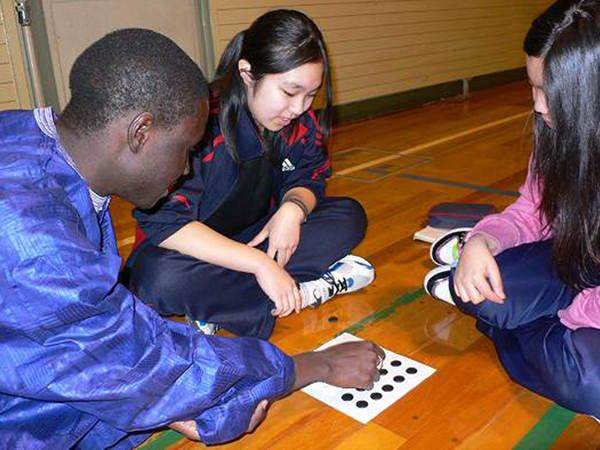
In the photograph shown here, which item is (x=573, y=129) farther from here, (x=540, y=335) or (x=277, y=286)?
(x=277, y=286)

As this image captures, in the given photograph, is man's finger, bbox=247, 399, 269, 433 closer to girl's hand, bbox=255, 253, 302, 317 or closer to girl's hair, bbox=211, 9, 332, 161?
girl's hand, bbox=255, 253, 302, 317

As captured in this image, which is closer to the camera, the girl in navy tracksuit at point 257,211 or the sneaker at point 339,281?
the girl in navy tracksuit at point 257,211

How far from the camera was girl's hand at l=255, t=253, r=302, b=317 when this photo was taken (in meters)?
1.59

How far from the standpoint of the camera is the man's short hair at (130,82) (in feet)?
3.14

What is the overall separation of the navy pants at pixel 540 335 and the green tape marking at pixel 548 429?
Result: 3 cm

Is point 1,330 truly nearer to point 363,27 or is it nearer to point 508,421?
point 508,421

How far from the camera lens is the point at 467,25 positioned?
6.11 metres

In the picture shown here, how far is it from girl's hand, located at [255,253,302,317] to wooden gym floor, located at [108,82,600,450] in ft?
0.47

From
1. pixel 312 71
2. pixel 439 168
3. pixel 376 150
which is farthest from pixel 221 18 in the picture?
pixel 312 71

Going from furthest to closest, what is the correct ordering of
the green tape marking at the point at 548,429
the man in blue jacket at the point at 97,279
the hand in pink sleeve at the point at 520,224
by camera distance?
the hand in pink sleeve at the point at 520,224 < the green tape marking at the point at 548,429 < the man in blue jacket at the point at 97,279

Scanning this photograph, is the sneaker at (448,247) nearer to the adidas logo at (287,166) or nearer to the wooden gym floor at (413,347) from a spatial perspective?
the wooden gym floor at (413,347)

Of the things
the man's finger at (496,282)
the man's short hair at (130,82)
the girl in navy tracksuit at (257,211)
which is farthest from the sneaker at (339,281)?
the man's short hair at (130,82)

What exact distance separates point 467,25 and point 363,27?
1720 millimetres

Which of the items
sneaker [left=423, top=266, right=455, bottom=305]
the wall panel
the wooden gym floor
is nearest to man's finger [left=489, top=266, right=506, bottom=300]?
the wooden gym floor
